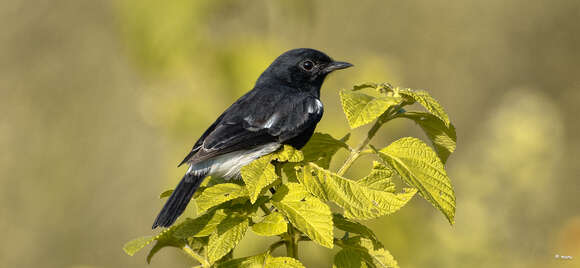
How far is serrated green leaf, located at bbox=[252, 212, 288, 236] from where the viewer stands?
188 centimetres

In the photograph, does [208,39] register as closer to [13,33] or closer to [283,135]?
[283,135]

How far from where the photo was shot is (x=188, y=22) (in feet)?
16.2

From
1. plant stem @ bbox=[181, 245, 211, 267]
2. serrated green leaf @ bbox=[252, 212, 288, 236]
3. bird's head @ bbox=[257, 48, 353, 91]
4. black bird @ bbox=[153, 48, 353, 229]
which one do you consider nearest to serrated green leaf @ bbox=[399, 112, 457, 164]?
serrated green leaf @ bbox=[252, 212, 288, 236]

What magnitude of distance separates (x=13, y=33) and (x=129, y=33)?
5.71 meters

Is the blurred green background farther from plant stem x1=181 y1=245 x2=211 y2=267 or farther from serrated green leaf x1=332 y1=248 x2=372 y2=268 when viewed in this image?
serrated green leaf x1=332 y1=248 x2=372 y2=268

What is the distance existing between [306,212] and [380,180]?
0.94ft

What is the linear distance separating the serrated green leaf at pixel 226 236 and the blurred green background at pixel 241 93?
1.29 meters

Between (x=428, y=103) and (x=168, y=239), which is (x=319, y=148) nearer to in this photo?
(x=428, y=103)

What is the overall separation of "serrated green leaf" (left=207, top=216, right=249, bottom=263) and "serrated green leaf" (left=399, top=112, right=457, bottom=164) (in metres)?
0.71

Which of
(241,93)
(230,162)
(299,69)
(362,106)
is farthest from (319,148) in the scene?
(241,93)

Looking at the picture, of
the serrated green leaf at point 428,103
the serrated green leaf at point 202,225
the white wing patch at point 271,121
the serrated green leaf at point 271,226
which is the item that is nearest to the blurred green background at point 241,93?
the white wing patch at point 271,121

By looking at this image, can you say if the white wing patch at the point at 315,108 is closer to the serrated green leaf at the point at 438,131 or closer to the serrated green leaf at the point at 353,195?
the serrated green leaf at the point at 438,131

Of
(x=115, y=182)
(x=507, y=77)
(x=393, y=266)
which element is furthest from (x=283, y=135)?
(x=507, y=77)

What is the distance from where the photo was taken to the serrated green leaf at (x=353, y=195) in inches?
76.2
